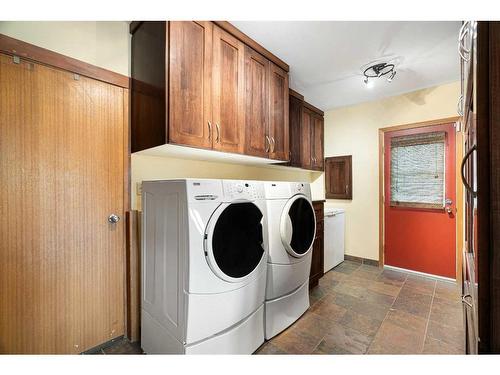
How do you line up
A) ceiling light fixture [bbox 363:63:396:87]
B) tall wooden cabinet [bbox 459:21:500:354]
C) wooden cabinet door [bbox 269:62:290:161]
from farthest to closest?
ceiling light fixture [bbox 363:63:396:87] → wooden cabinet door [bbox 269:62:290:161] → tall wooden cabinet [bbox 459:21:500:354]

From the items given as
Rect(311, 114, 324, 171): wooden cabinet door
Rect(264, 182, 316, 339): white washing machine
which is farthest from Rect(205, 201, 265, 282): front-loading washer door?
Rect(311, 114, 324, 171): wooden cabinet door

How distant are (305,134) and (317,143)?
0.39 metres

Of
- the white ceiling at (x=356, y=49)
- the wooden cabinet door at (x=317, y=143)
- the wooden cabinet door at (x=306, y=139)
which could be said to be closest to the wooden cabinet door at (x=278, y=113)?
the white ceiling at (x=356, y=49)

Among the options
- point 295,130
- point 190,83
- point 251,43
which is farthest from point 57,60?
point 295,130

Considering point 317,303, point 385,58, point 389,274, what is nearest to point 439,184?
point 389,274

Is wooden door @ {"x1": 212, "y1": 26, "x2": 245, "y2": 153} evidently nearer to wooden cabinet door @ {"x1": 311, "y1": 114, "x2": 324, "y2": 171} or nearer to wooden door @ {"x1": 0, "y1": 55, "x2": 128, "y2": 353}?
wooden door @ {"x1": 0, "y1": 55, "x2": 128, "y2": 353}

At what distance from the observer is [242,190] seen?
4.58ft

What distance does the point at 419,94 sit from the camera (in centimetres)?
274

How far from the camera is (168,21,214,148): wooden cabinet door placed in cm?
132

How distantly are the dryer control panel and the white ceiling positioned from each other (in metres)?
1.18

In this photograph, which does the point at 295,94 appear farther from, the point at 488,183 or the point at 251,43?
the point at 488,183

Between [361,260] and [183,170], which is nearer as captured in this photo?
[183,170]
